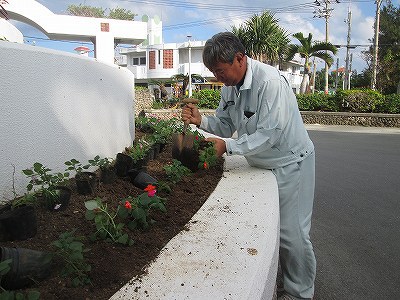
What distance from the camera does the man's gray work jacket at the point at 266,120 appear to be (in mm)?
2350

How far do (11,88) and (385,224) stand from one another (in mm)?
4118

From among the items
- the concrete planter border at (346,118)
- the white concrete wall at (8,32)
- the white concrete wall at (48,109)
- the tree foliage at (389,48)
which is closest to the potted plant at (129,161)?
the white concrete wall at (48,109)

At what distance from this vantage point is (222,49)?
7.39 ft

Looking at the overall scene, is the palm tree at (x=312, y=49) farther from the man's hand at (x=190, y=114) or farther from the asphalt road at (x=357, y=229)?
the man's hand at (x=190, y=114)

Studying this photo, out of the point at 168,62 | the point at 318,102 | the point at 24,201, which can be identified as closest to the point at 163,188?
the point at 24,201

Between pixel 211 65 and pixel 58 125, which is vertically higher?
pixel 211 65

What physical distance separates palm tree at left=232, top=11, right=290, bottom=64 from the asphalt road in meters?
19.1

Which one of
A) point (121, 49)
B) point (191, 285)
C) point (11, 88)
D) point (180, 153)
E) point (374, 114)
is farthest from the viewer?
point (121, 49)

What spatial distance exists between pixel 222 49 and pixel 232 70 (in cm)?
16

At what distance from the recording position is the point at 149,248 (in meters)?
1.68

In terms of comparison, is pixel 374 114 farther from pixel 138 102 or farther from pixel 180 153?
pixel 180 153

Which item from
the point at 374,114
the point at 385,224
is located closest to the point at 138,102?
the point at 374,114

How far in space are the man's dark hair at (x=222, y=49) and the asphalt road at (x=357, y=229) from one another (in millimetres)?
1923

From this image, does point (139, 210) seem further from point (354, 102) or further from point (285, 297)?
point (354, 102)
